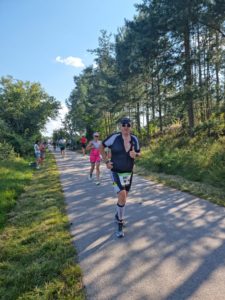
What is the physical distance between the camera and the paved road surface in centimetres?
382

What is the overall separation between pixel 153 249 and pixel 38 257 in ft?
5.96

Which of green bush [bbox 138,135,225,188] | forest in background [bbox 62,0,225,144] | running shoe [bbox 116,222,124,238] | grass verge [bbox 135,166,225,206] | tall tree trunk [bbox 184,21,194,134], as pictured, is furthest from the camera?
tall tree trunk [bbox 184,21,194,134]

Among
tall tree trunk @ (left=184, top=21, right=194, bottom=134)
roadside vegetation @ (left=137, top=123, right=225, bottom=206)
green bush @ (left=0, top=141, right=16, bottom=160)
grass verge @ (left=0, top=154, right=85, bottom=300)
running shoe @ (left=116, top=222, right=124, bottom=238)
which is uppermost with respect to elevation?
tall tree trunk @ (left=184, top=21, right=194, bottom=134)

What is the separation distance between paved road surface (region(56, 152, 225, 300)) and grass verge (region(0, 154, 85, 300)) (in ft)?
0.69

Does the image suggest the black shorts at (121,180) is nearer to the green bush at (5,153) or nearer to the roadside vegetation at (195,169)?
the roadside vegetation at (195,169)

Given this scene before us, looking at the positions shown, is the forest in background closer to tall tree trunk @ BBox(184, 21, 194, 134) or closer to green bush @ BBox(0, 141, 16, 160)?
tall tree trunk @ BBox(184, 21, 194, 134)

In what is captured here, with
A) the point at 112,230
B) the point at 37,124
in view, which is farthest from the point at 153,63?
the point at 112,230

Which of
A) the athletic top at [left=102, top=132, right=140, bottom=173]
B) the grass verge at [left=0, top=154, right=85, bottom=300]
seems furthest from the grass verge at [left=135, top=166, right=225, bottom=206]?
the grass verge at [left=0, top=154, right=85, bottom=300]

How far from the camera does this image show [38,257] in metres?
5.08

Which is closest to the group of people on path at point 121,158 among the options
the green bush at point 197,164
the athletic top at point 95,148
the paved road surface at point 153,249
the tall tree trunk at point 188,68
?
the paved road surface at point 153,249

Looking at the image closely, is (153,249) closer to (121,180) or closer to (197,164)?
(121,180)

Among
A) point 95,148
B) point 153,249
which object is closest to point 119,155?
point 153,249

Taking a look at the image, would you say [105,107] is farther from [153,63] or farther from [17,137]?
[153,63]

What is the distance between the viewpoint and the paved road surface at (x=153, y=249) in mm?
3820
